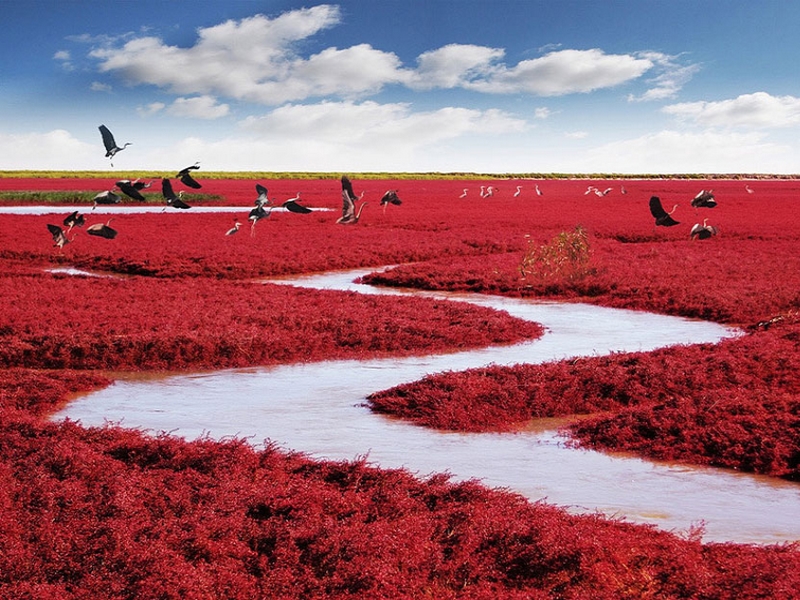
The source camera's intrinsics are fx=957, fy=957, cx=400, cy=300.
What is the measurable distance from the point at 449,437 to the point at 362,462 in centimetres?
201

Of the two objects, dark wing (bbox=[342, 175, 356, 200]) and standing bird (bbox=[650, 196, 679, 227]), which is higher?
dark wing (bbox=[342, 175, 356, 200])

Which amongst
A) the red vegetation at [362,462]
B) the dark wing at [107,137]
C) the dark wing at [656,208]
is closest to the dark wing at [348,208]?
the red vegetation at [362,462]

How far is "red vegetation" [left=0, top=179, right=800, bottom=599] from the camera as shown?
6105 millimetres

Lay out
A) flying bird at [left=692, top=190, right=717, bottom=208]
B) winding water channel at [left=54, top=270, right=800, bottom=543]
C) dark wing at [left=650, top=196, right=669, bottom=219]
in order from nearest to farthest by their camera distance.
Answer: winding water channel at [left=54, top=270, right=800, bottom=543] → dark wing at [left=650, top=196, right=669, bottom=219] → flying bird at [left=692, top=190, right=717, bottom=208]

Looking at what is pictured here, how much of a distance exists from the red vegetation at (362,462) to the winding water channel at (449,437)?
497 millimetres

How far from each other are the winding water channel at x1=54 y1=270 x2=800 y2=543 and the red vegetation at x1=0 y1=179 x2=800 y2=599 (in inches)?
19.6


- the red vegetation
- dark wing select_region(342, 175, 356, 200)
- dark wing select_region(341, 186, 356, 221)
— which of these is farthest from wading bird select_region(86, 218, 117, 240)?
dark wing select_region(341, 186, 356, 221)

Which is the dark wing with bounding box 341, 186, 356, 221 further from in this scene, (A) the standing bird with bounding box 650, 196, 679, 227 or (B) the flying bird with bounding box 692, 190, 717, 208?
(B) the flying bird with bounding box 692, 190, 717, 208

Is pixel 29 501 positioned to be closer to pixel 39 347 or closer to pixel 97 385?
pixel 97 385

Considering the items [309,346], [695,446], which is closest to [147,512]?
[695,446]

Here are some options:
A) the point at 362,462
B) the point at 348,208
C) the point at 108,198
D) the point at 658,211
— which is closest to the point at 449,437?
the point at 362,462

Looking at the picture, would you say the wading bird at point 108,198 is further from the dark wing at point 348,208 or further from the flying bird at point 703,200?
the flying bird at point 703,200

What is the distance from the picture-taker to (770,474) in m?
8.95

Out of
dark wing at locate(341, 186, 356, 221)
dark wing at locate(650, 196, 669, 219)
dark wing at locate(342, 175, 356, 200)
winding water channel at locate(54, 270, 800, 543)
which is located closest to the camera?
winding water channel at locate(54, 270, 800, 543)
